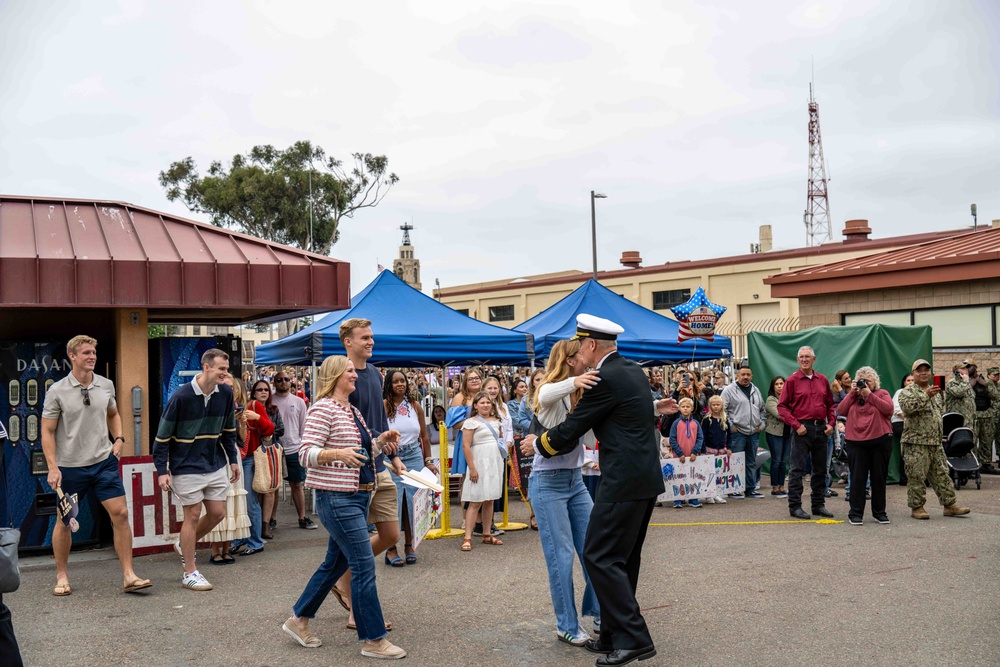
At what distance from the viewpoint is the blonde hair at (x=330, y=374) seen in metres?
5.67

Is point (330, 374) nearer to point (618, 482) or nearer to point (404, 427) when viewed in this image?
point (618, 482)

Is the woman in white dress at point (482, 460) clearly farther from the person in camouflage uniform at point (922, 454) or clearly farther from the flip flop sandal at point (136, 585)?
the person in camouflage uniform at point (922, 454)

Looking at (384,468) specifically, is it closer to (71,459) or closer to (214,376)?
(214,376)

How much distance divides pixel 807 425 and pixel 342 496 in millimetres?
6910

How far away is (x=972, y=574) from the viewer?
24.7ft

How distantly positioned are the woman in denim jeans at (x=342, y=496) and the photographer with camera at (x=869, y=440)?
640 cm

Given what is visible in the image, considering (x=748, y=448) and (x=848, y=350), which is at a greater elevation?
(x=848, y=350)

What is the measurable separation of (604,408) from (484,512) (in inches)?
171

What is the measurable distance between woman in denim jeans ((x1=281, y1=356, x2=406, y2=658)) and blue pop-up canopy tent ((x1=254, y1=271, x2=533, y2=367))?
6.87 metres

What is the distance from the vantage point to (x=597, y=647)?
5.61 meters

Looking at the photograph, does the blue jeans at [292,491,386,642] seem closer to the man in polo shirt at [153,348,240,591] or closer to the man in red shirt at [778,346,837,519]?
the man in polo shirt at [153,348,240,591]

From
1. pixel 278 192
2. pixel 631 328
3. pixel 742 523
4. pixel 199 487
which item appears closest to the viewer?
pixel 199 487

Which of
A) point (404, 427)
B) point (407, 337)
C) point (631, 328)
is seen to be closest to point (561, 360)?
point (404, 427)

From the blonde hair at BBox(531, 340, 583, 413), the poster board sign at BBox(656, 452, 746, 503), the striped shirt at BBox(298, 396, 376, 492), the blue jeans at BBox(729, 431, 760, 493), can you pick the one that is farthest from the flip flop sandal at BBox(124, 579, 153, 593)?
the blue jeans at BBox(729, 431, 760, 493)
